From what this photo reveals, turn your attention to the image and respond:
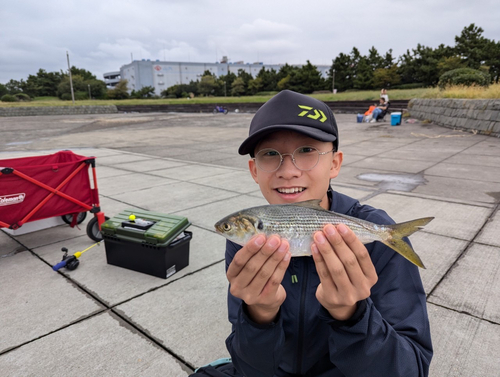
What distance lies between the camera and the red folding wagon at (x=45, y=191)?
13.2 ft

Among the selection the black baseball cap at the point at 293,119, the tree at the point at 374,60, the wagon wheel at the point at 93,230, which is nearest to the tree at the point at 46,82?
the tree at the point at 374,60

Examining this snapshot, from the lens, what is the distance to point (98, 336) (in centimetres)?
271

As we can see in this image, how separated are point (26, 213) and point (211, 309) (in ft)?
9.05

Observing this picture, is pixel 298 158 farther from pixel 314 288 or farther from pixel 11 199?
pixel 11 199

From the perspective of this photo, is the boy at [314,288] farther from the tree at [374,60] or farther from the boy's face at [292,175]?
the tree at [374,60]

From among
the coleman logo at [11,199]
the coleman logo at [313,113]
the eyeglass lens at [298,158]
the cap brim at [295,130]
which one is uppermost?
the coleman logo at [313,113]

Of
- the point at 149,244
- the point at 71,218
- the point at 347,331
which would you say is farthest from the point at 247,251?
the point at 71,218

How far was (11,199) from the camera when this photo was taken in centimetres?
402

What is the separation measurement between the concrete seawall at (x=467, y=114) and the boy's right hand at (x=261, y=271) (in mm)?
15325

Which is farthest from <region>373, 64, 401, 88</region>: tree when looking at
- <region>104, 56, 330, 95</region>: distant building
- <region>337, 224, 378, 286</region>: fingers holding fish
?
<region>104, 56, 330, 95</region>: distant building

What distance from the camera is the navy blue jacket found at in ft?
4.39

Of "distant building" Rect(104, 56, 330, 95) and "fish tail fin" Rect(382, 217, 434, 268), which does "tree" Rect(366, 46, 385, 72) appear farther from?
"distant building" Rect(104, 56, 330, 95)

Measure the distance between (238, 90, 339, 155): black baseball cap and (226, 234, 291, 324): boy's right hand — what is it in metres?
0.63

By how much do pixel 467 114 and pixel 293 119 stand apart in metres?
16.7
